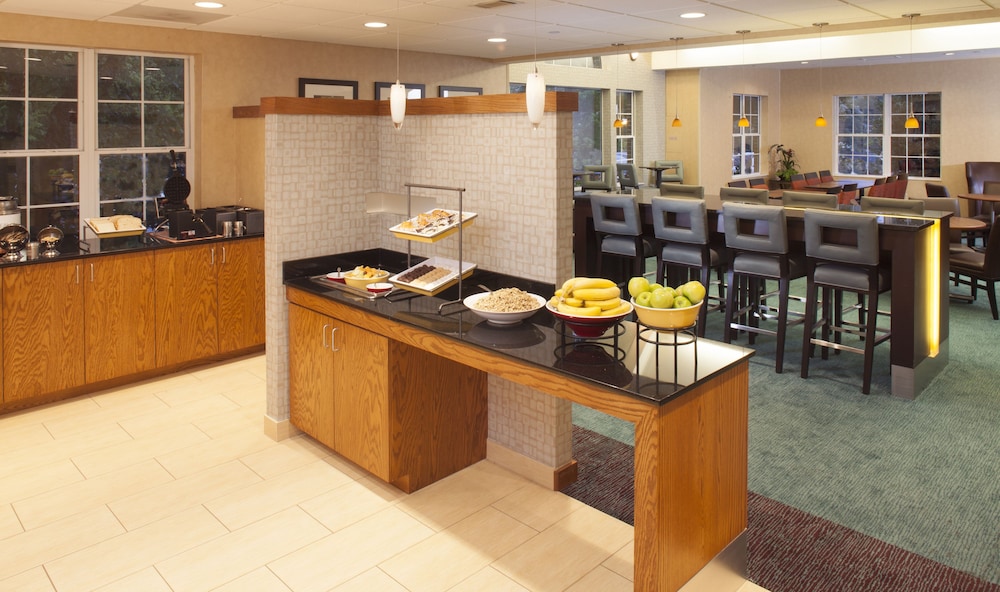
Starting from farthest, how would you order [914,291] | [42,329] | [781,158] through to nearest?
[781,158]
[914,291]
[42,329]

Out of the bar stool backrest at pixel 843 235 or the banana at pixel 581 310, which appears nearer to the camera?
the banana at pixel 581 310

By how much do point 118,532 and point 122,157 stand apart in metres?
3.74

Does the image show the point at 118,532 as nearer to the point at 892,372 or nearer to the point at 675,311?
the point at 675,311

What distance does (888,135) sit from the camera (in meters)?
13.9

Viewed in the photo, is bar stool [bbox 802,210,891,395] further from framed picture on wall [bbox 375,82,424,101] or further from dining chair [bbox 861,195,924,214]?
framed picture on wall [bbox 375,82,424,101]

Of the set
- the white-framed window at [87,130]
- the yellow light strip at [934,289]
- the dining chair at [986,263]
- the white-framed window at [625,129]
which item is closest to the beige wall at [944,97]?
the white-framed window at [625,129]

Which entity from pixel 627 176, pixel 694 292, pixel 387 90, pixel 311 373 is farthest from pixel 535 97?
pixel 627 176

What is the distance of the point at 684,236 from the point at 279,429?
3.26 m

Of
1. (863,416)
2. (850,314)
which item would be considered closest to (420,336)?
(863,416)

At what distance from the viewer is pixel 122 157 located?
5.95m

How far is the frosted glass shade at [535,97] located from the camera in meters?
2.93

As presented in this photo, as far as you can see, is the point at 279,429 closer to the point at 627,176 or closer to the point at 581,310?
the point at 581,310

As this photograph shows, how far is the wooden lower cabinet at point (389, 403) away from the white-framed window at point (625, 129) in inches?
399

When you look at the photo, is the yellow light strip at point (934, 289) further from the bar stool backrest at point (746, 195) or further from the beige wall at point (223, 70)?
the beige wall at point (223, 70)
